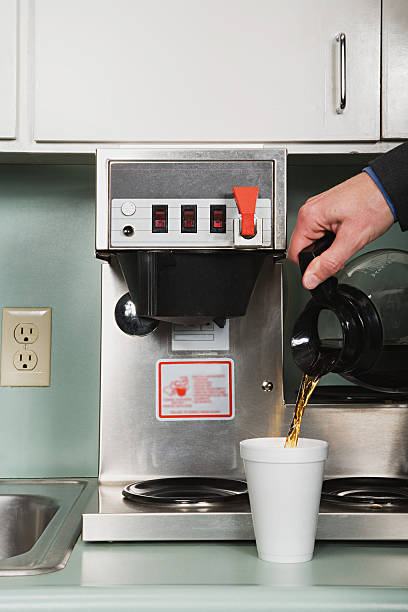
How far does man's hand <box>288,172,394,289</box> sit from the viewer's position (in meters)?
0.88

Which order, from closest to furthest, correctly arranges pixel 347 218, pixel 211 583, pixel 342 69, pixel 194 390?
pixel 211 583 < pixel 347 218 < pixel 342 69 < pixel 194 390

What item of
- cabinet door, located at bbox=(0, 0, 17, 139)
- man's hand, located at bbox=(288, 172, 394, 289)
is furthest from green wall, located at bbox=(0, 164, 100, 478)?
man's hand, located at bbox=(288, 172, 394, 289)

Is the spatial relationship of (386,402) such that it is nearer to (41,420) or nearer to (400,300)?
(400,300)

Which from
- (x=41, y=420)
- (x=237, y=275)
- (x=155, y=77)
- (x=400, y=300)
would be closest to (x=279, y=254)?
(x=237, y=275)

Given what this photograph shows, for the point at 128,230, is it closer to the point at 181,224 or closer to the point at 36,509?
the point at 181,224

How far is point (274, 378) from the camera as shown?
4.04 ft

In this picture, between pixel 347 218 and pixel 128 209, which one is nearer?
pixel 347 218

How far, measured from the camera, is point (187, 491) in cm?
109

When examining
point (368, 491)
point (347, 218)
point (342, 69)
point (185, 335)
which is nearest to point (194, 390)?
point (185, 335)

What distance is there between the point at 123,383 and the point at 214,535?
1.20 ft

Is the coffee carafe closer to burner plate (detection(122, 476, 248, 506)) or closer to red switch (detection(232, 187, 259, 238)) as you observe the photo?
red switch (detection(232, 187, 259, 238))

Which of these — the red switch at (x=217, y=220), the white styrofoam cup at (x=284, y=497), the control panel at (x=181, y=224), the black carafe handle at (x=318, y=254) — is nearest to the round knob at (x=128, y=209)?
the control panel at (x=181, y=224)

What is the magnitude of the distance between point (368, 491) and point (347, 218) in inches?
17.5

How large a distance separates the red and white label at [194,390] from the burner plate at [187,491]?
0.38ft
